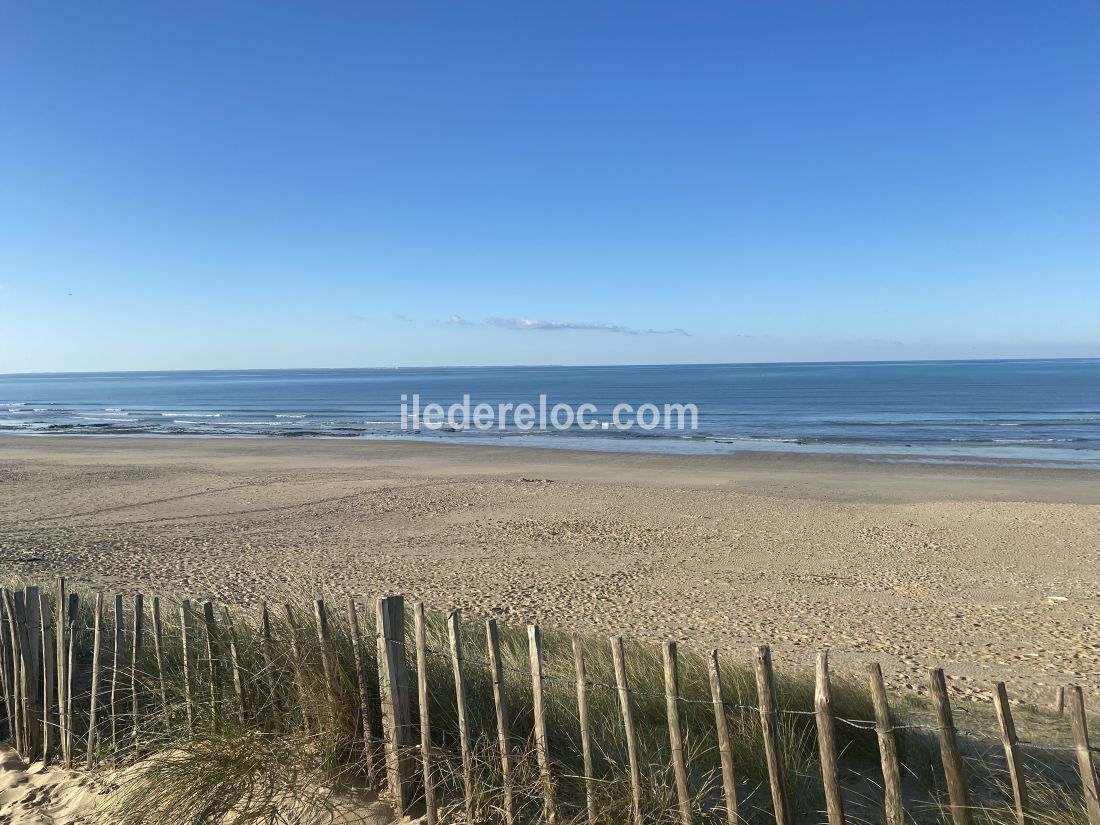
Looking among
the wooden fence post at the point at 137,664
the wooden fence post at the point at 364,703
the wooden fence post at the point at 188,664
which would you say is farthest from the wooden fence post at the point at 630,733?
the wooden fence post at the point at 137,664

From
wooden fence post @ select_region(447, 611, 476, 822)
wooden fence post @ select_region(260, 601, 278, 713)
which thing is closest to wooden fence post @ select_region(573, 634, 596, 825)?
wooden fence post @ select_region(447, 611, 476, 822)

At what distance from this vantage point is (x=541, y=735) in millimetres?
3854

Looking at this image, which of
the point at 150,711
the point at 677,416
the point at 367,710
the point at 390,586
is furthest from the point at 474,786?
the point at 677,416

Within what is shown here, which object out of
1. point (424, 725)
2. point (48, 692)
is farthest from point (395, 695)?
point (48, 692)

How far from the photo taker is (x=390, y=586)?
1114 centimetres

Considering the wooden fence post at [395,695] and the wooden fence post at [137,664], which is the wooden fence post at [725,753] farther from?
the wooden fence post at [137,664]

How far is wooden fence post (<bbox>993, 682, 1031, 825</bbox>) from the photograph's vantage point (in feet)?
10.3

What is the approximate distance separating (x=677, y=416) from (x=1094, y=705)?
49.7m

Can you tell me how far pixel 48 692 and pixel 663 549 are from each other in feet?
34.3

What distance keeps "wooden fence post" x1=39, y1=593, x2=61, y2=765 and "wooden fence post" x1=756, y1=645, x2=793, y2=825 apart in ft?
14.8

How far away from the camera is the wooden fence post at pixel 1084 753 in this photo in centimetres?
301

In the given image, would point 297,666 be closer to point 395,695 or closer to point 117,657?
point 395,695

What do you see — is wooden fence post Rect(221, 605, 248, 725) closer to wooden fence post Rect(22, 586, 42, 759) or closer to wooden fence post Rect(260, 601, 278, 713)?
wooden fence post Rect(260, 601, 278, 713)

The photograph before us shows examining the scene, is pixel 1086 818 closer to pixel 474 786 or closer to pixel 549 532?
pixel 474 786
